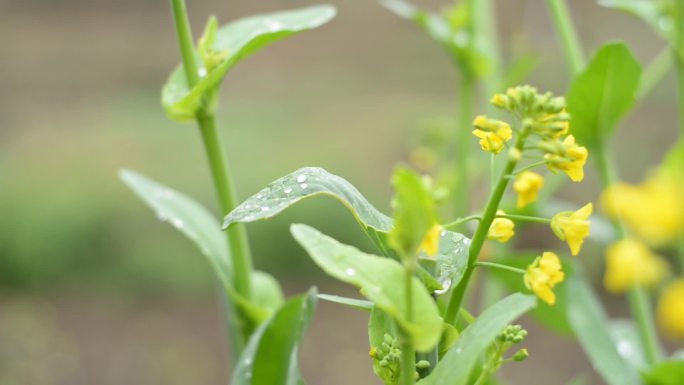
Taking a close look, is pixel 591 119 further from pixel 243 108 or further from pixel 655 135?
pixel 243 108

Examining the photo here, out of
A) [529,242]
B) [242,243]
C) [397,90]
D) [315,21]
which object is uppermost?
[315,21]

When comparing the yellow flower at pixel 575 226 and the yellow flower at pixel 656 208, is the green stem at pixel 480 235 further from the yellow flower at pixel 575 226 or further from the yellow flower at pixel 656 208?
the yellow flower at pixel 656 208

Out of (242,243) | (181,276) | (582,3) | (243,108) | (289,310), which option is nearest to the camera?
(289,310)

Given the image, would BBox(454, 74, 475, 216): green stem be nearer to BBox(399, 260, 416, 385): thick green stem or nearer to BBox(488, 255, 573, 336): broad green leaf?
BBox(488, 255, 573, 336): broad green leaf

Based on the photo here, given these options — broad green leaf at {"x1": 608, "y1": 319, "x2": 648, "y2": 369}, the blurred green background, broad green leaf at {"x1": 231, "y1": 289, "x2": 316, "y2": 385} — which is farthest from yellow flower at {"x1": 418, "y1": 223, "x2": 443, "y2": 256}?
the blurred green background

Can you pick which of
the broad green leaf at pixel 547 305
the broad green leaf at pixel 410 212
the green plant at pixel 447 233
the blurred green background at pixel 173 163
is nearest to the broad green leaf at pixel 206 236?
the green plant at pixel 447 233

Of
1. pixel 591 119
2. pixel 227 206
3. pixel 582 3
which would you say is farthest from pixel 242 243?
pixel 582 3

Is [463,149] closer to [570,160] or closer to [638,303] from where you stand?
[638,303]

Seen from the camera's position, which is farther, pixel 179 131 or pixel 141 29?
pixel 141 29
